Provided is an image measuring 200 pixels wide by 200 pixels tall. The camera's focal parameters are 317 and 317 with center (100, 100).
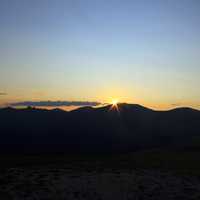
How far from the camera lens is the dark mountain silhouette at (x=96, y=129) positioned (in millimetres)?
101094

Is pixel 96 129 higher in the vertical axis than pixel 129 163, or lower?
lower

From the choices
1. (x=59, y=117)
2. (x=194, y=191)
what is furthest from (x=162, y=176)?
(x=59, y=117)

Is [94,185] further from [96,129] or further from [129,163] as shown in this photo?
[96,129]

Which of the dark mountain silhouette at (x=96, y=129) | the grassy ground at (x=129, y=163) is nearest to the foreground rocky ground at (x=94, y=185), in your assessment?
the grassy ground at (x=129, y=163)

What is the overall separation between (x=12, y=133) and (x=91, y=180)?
10893 centimetres

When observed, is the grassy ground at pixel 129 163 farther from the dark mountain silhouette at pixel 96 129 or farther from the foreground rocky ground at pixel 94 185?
the dark mountain silhouette at pixel 96 129

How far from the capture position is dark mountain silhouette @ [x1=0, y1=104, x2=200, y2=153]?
10109 centimetres

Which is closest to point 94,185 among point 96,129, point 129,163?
point 129,163

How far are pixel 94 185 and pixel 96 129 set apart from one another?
103616 mm

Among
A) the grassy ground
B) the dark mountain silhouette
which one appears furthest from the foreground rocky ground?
the dark mountain silhouette

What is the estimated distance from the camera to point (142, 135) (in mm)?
115250

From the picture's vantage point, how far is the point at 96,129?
12244cm

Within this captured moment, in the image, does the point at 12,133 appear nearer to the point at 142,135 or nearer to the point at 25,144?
the point at 25,144

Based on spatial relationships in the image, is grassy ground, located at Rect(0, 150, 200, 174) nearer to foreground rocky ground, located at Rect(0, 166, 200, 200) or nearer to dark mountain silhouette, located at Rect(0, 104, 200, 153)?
foreground rocky ground, located at Rect(0, 166, 200, 200)
